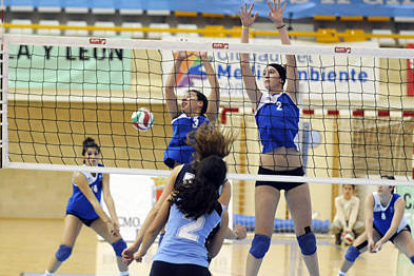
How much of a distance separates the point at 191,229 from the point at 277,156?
6.94 feet

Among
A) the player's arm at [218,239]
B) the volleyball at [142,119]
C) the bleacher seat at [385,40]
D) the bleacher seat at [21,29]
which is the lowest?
the player's arm at [218,239]

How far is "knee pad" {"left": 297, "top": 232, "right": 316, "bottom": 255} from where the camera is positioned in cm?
532

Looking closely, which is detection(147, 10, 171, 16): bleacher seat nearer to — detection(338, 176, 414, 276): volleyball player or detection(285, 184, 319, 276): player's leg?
detection(338, 176, 414, 276): volleyball player

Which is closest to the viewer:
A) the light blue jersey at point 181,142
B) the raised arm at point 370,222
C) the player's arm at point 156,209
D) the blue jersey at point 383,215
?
the player's arm at point 156,209

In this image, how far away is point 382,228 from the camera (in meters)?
7.55

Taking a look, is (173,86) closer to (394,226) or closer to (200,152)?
(200,152)

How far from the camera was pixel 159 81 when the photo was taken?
12445 mm

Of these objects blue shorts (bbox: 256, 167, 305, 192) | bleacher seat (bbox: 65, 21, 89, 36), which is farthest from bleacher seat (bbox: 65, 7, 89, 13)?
blue shorts (bbox: 256, 167, 305, 192)

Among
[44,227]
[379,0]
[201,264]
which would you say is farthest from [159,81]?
[201,264]

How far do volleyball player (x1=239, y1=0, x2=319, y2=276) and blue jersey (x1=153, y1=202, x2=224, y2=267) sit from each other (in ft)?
6.04

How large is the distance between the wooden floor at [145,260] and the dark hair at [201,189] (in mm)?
4228

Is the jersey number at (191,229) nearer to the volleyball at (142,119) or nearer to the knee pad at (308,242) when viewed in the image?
the knee pad at (308,242)

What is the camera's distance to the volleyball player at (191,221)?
334 cm

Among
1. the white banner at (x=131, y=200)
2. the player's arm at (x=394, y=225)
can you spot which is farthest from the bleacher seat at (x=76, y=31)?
the player's arm at (x=394, y=225)
